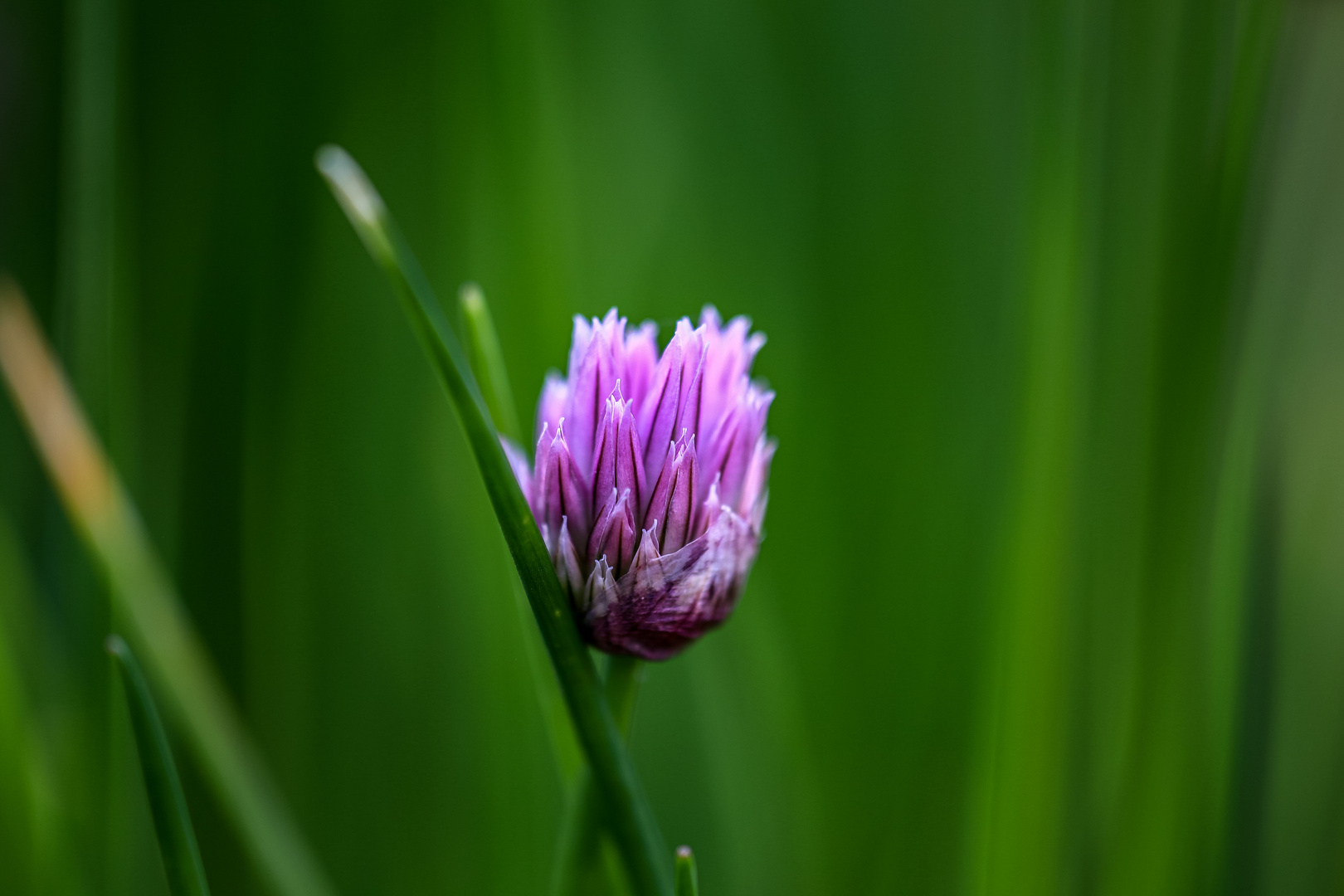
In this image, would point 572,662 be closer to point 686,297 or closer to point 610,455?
point 610,455

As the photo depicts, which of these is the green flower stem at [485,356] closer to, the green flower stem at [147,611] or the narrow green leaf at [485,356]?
the narrow green leaf at [485,356]

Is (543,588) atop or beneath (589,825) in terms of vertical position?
atop

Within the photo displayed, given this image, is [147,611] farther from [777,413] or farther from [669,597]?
[777,413]

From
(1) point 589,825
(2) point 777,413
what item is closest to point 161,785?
(1) point 589,825

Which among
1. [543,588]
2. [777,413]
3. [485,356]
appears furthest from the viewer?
[777,413]

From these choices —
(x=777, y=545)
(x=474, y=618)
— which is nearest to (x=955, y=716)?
(x=777, y=545)

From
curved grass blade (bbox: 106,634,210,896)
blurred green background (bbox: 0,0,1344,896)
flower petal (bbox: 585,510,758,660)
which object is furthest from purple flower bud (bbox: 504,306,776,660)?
blurred green background (bbox: 0,0,1344,896)
